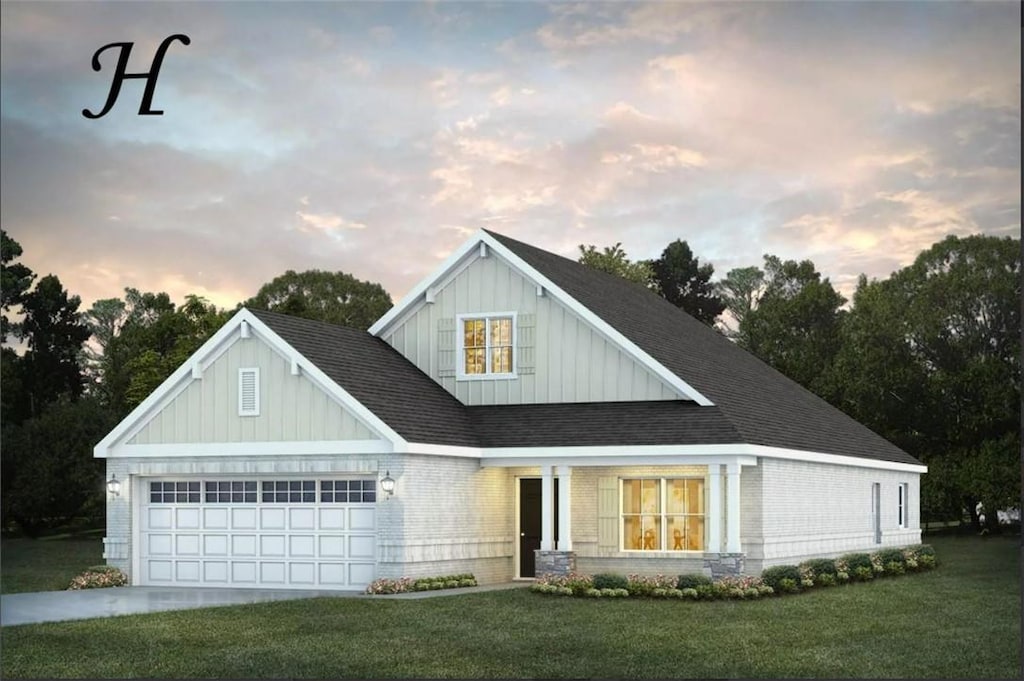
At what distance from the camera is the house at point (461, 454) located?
94.7ft

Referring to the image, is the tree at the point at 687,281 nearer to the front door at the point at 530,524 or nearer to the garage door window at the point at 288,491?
the front door at the point at 530,524

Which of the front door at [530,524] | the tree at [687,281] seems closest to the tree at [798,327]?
the tree at [687,281]

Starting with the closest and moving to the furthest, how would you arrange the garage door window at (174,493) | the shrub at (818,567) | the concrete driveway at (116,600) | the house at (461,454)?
the concrete driveway at (116,600) < the house at (461,454) < the shrub at (818,567) < the garage door window at (174,493)

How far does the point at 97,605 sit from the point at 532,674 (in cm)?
1091

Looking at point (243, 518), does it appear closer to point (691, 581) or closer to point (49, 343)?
point (691, 581)

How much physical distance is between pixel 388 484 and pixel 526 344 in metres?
5.66

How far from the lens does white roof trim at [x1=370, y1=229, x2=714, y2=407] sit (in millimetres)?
→ 30781

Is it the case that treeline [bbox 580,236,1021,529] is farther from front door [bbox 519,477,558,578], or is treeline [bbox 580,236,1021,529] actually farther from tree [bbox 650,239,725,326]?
front door [bbox 519,477,558,578]

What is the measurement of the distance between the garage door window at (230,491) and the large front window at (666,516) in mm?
7336

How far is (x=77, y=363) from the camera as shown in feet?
247

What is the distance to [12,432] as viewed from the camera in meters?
55.4

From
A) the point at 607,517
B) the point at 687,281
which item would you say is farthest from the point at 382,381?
the point at 687,281

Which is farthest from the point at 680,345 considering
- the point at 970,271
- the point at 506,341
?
the point at 970,271

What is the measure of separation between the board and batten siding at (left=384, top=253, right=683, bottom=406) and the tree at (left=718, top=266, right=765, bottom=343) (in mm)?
50123
